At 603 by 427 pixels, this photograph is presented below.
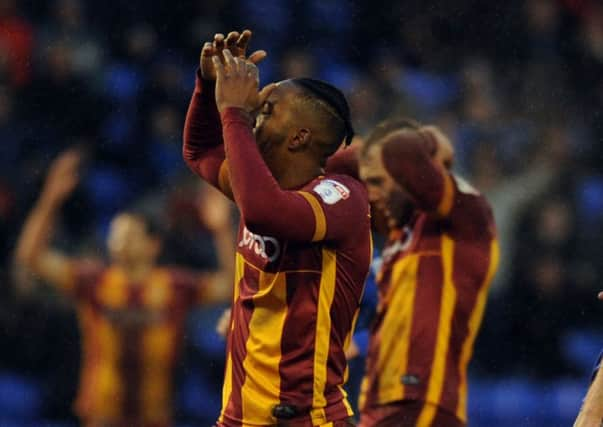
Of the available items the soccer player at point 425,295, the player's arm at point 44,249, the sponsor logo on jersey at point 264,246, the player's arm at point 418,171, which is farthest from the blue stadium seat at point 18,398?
the sponsor logo on jersey at point 264,246

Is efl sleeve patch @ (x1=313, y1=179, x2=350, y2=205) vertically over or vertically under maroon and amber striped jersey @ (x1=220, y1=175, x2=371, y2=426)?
over

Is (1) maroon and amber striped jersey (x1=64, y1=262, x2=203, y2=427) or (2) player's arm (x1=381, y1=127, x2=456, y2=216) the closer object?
(2) player's arm (x1=381, y1=127, x2=456, y2=216)

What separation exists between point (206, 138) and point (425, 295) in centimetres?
138

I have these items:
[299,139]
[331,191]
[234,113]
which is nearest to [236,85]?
[234,113]

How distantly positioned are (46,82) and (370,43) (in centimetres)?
228

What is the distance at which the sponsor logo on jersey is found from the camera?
146 inches

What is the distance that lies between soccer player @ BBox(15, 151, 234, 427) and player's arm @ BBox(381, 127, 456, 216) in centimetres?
298

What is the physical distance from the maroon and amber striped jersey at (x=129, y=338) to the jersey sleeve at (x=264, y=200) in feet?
14.5

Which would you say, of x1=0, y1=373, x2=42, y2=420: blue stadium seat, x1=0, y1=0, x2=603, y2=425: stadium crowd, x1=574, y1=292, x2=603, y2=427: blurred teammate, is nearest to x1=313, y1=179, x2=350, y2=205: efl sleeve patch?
x1=574, y1=292, x2=603, y2=427: blurred teammate

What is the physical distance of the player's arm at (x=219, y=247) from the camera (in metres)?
7.47

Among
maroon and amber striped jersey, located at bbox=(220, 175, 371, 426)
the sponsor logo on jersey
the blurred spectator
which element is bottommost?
maroon and amber striped jersey, located at bbox=(220, 175, 371, 426)

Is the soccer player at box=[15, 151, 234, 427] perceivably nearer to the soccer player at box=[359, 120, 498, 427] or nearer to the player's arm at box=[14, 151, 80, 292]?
the player's arm at box=[14, 151, 80, 292]

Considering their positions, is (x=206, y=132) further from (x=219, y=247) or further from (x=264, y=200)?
(x=219, y=247)

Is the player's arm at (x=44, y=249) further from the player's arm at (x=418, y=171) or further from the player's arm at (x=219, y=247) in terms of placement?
the player's arm at (x=418, y=171)
